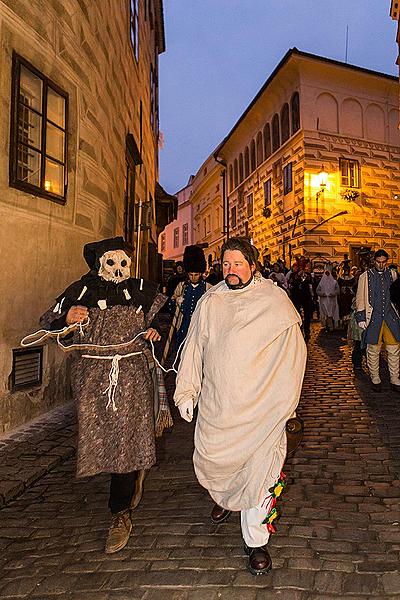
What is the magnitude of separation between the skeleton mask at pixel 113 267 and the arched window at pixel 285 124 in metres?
23.8

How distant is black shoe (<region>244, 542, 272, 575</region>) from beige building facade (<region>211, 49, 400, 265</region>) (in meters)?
21.3

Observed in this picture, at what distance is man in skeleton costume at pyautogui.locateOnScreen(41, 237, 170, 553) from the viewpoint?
3205 mm

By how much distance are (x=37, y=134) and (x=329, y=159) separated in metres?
20.5

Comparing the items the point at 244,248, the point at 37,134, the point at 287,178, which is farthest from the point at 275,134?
the point at 244,248

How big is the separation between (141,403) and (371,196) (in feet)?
80.9

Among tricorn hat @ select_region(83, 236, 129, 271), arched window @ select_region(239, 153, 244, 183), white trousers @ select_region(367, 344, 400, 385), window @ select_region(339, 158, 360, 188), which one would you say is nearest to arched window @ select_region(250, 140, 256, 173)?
arched window @ select_region(239, 153, 244, 183)

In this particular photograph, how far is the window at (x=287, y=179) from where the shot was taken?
984 inches

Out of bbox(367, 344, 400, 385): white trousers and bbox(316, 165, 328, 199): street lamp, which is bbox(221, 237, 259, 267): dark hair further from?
bbox(316, 165, 328, 199): street lamp

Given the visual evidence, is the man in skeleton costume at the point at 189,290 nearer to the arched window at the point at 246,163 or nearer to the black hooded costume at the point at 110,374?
the black hooded costume at the point at 110,374

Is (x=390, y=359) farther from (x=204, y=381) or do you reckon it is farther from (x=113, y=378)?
(x=113, y=378)

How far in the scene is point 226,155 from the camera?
37.0 m

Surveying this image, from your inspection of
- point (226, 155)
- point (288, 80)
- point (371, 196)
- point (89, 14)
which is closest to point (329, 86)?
point (288, 80)

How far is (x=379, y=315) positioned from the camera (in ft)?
24.5

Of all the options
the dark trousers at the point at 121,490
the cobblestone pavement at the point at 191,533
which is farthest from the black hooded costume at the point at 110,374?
the cobblestone pavement at the point at 191,533
